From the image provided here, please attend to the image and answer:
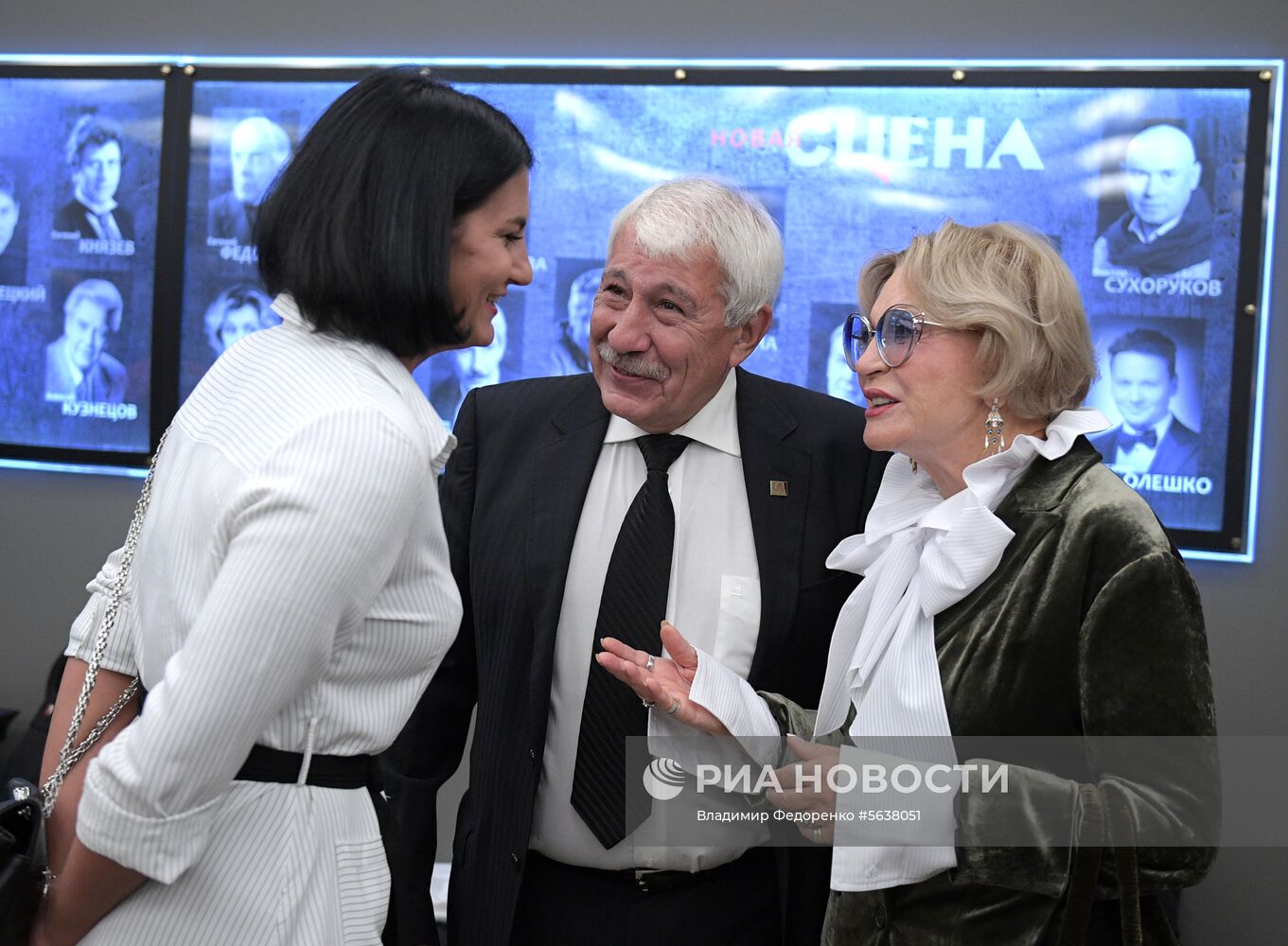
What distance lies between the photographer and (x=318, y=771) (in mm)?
1235

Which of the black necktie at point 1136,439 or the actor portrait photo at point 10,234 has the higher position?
the actor portrait photo at point 10,234

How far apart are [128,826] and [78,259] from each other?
10.7ft

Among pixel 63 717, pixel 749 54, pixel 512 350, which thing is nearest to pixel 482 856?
pixel 63 717

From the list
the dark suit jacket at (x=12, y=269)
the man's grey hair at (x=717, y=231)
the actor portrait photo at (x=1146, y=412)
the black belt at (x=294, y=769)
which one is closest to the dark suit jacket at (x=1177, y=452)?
the actor portrait photo at (x=1146, y=412)

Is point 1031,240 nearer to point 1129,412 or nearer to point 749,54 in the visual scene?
point 1129,412

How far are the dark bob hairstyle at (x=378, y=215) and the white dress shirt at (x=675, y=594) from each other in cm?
86

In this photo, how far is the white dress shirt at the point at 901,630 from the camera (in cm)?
172

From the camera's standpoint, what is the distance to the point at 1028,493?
1765mm

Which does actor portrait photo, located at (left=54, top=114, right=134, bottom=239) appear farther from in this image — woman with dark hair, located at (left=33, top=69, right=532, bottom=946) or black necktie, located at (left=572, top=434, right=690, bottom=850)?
woman with dark hair, located at (left=33, top=69, right=532, bottom=946)

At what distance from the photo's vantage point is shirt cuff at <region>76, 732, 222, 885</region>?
1.09 m

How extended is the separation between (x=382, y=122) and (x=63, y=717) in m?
0.77

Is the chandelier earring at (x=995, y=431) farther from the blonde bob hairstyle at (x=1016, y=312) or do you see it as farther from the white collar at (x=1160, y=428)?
the white collar at (x=1160, y=428)

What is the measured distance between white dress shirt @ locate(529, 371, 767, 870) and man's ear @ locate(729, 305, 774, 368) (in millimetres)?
74

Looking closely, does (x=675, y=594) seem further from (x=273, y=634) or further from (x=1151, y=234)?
(x=1151, y=234)
